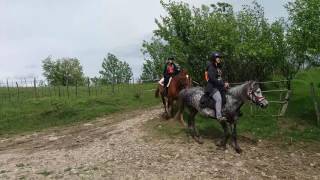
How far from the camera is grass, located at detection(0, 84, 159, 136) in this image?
95.2 ft

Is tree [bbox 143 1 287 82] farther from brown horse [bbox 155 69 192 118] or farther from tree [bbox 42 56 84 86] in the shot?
tree [bbox 42 56 84 86]

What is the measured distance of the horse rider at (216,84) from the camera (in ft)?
58.1

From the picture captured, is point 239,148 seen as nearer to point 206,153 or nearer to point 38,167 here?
point 206,153

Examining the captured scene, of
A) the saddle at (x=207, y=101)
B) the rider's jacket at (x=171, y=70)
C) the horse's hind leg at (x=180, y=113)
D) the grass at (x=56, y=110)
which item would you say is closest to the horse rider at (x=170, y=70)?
the rider's jacket at (x=171, y=70)

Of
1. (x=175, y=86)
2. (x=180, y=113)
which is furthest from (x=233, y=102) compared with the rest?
(x=175, y=86)

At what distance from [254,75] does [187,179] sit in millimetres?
15844

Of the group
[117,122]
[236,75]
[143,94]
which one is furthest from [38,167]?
[143,94]

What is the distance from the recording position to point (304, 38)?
24.0 meters

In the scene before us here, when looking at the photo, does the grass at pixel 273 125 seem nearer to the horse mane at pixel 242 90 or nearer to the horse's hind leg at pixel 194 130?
the horse's hind leg at pixel 194 130

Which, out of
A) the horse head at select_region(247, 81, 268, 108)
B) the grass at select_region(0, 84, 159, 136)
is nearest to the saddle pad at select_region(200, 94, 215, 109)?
the horse head at select_region(247, 81, 268, 108)

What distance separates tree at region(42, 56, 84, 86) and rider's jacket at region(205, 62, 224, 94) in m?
72.1

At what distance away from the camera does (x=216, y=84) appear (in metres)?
17.8

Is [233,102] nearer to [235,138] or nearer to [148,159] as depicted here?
[235,138]

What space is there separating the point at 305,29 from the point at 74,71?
72314 mm
